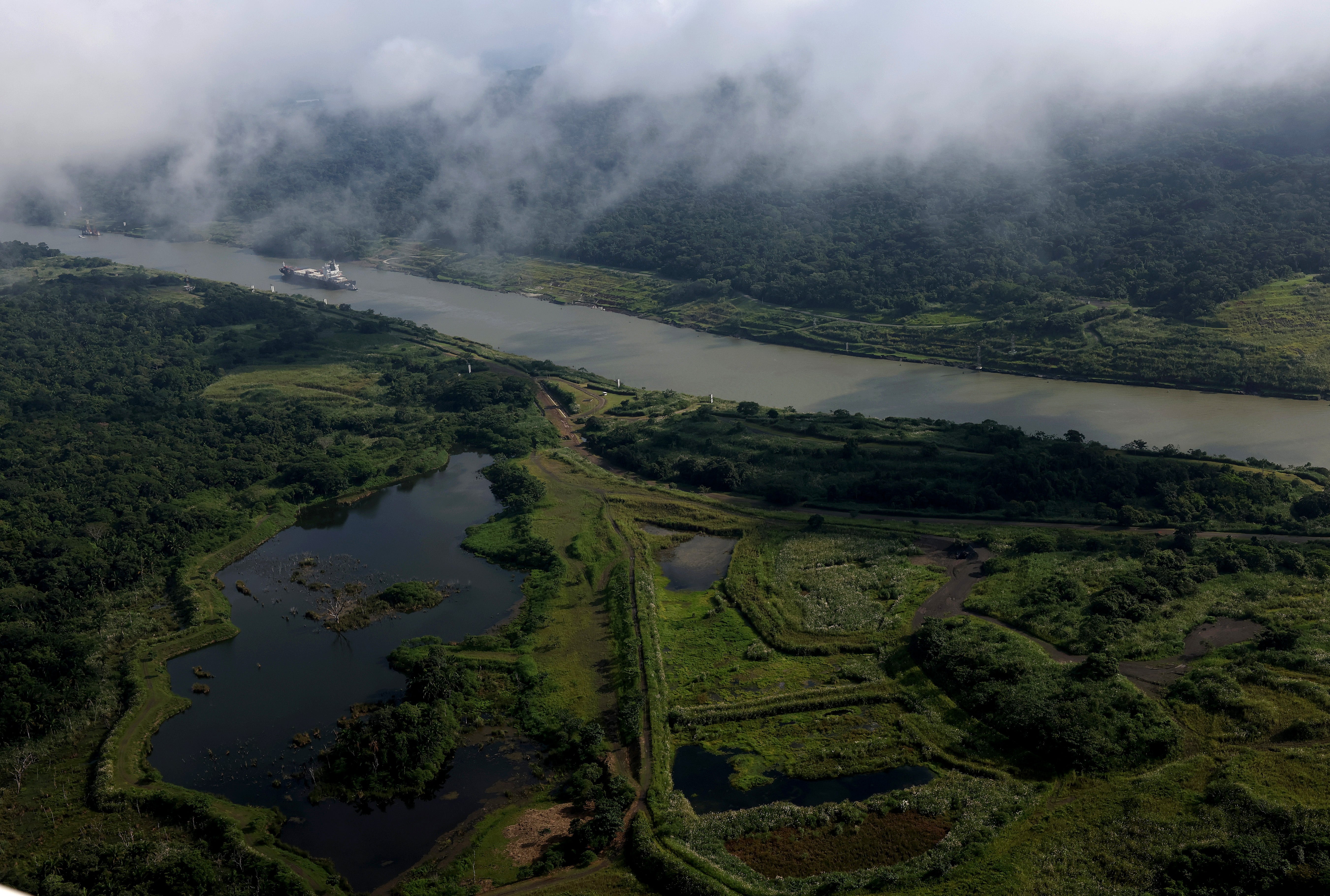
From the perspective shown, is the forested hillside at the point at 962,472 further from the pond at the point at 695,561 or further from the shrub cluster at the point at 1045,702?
the shrub cluster at the point at 1045,702

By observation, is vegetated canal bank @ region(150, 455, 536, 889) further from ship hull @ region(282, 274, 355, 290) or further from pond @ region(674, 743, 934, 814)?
ship hull @ region(282, 274, 355, 290)

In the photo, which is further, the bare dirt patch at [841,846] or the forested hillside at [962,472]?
the forested hillside at [962,472]

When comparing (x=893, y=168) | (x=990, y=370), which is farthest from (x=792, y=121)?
(x=990, y=370)

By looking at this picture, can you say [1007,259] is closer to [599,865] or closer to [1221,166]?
[1221,166]

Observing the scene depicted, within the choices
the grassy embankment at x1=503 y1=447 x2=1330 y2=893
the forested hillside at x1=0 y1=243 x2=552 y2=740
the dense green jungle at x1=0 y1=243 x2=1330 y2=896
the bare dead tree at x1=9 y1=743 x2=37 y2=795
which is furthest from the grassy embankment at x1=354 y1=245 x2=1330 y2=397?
the bare dead tree at x1=9 y1=743 x2=37 y2=795

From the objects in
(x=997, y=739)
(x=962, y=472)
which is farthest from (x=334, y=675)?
(x=962, y=472)

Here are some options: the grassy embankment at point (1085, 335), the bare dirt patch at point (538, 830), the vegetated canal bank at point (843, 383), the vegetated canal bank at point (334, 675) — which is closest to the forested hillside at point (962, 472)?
the vegetated canal bank at point (843, 383)

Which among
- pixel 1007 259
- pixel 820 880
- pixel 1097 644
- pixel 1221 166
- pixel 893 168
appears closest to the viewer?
pixel 820 880
